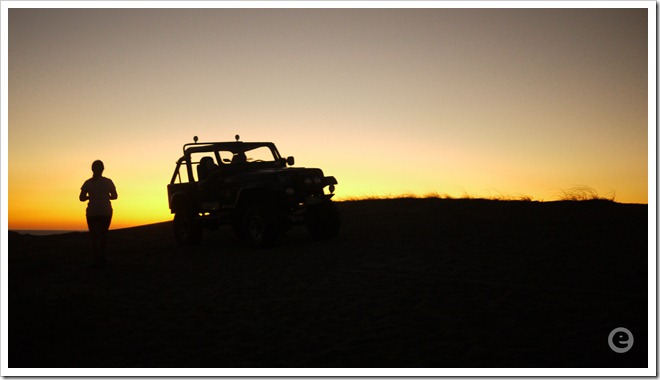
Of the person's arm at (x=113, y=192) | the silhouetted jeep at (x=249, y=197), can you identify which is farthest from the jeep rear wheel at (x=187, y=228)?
the person's arm at (x=113, y=192)

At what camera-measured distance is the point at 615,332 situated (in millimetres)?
7441

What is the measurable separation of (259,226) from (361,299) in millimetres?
5425

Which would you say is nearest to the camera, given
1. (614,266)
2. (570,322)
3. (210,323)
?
(570,322)

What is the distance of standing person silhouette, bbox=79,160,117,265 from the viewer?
42.2ft

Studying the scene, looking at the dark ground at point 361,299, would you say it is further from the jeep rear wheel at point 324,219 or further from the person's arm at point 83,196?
the person's arm at point 83,196

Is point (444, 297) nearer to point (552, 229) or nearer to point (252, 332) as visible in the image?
point (252, 332)

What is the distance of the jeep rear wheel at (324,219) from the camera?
15266 millimetres

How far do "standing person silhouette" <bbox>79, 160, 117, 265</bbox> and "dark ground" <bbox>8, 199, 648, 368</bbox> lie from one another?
0.98 meters

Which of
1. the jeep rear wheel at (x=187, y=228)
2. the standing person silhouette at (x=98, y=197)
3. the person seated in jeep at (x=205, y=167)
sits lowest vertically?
the jeep rear wheel at (x=187, y=228)

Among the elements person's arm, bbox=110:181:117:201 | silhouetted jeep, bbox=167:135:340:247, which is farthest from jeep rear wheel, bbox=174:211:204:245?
person's arm, bbox=110:181:117:201

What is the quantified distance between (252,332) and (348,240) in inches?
280

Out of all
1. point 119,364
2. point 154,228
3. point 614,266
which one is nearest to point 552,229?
point 614,266

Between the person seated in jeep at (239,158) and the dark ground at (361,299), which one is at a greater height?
the person seated in jeep at (239,158)

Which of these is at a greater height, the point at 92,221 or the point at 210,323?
the point at 92,221
